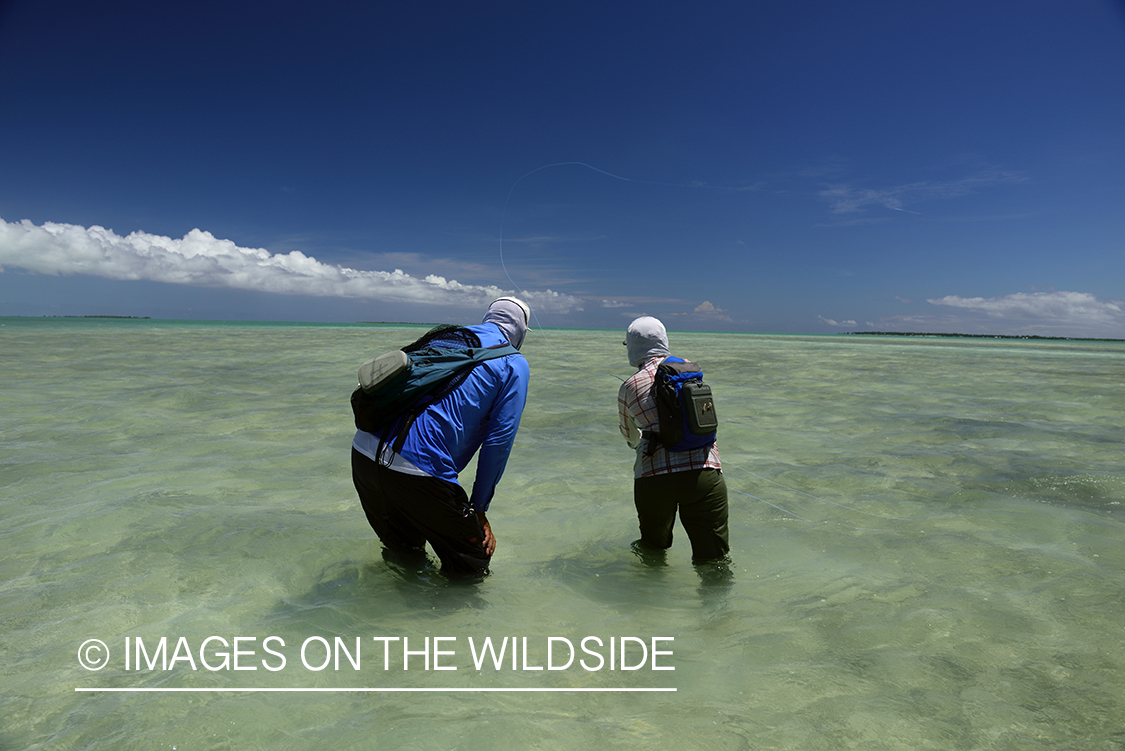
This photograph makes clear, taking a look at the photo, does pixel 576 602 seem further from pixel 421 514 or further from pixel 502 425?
pixel 502 425

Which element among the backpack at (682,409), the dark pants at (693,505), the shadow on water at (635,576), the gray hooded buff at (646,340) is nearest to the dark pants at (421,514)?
the shadow on water at (635,576)

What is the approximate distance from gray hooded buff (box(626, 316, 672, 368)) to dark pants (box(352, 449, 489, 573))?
1.69m

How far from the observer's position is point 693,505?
13.4 feet

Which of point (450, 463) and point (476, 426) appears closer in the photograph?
point (450, 463)

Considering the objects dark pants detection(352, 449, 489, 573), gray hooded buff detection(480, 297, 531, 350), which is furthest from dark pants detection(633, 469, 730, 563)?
gray hooded buff detection(480, 297, 531, 350)

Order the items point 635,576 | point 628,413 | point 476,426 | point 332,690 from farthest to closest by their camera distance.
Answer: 1. point 635,576
2. point 628,413
3. point 476,426
4. point 332,690

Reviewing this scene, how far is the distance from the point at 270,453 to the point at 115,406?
5.56 metres

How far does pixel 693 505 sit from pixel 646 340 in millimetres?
1266

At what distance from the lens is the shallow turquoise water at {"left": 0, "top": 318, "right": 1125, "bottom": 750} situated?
262 centimetres

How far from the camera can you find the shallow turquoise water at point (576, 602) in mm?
2619

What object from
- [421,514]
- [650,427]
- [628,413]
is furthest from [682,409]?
[421,514]

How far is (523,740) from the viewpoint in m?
2.49

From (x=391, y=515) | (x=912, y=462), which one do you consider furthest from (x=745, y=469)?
(x=391, y=515)

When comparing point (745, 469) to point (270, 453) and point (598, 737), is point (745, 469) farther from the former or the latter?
point (270, 453)
